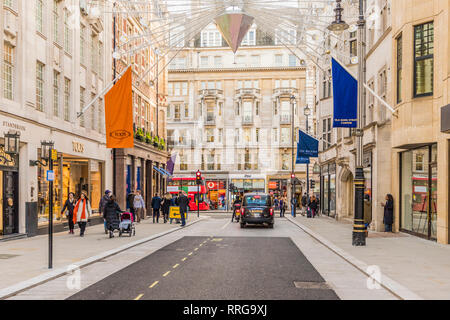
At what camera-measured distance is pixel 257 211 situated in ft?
89.9

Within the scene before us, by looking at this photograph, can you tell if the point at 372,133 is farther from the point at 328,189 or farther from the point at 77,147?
the point at 328,189

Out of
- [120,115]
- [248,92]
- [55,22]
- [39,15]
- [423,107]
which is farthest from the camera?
[248,92]

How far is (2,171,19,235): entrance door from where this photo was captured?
19.2 m

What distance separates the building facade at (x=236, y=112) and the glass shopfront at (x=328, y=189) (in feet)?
80.4

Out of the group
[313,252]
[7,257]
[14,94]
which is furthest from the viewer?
[14,94]

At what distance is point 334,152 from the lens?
125ft

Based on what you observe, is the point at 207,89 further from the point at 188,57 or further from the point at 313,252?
the point at 313,252

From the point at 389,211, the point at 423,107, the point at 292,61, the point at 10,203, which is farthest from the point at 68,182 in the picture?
the point at 292,61

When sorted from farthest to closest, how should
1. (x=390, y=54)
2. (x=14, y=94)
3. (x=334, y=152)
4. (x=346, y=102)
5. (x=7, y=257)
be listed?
(x=334, y=152), (x=390, y=54), (x=14, y=94), (x=346, y=102), (x=7, y=257)

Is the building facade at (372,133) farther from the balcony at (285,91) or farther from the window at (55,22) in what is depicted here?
the balcony at (285,91)

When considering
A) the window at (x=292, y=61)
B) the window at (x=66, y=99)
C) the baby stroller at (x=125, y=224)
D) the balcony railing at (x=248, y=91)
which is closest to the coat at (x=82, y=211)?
the baby stroller at (x=125, y=224)

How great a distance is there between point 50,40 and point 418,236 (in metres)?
17.5

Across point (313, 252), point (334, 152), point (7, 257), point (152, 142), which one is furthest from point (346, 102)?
point (152, 142)

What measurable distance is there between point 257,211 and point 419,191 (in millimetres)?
9038
